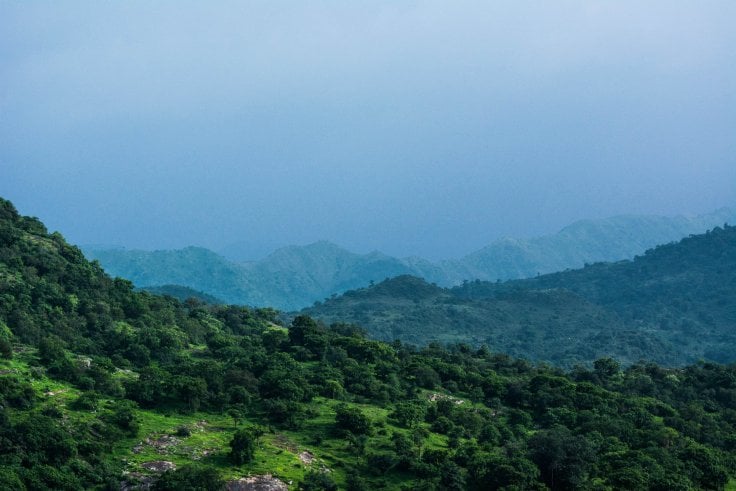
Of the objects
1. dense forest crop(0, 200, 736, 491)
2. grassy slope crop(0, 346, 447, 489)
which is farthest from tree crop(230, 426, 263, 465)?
grassy slope crop(0, 346, 447, 489)

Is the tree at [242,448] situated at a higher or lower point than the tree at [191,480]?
higher

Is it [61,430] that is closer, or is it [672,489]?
[61,430]

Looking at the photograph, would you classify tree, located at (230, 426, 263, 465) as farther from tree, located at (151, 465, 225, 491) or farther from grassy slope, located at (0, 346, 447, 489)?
tree, located at (151, 465, 225, 491)

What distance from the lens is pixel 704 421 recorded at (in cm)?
8606

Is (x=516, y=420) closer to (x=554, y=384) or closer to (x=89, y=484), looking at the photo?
(x=554, y=384)

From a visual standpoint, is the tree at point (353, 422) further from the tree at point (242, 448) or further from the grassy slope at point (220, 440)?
the tree at point (242, 448)

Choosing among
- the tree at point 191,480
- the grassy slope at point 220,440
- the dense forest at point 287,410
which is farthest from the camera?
the grassy slope at point 220,440

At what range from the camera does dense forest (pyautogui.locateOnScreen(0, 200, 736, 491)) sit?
57125mm

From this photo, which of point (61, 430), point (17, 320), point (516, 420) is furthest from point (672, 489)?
point (17, 320)

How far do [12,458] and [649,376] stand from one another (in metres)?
87.8

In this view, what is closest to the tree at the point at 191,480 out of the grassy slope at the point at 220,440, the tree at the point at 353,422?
the grassy slope at the point at 220,440

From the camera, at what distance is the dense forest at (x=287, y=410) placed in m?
57.1

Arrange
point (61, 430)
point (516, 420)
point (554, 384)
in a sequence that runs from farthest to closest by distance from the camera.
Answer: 1. point (554, 384)
2. point (516, 420)
3. point (61, 430)

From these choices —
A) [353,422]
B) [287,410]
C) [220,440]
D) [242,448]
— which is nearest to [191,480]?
[242,448]
